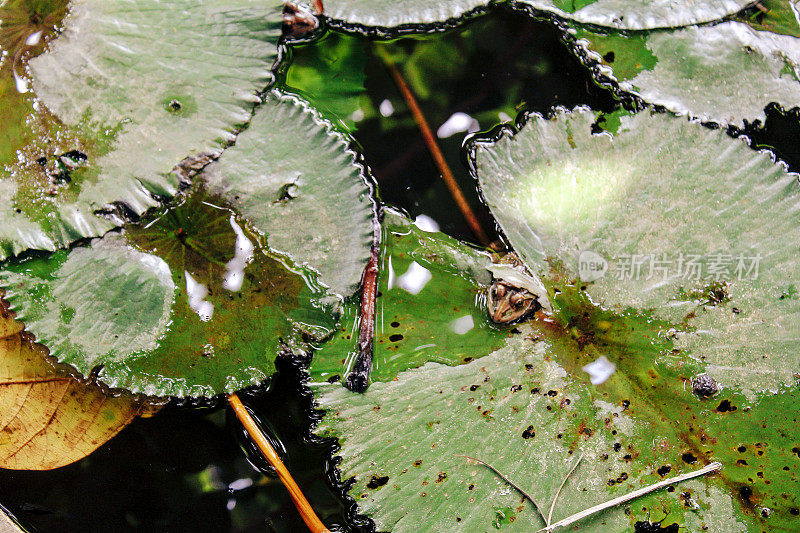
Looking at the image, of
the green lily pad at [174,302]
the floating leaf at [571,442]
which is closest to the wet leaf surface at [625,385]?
the floating leaf at [571,442]

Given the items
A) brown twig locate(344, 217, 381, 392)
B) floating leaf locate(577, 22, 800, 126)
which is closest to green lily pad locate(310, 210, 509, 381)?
brown twig locate(344, 217, 381, 392)

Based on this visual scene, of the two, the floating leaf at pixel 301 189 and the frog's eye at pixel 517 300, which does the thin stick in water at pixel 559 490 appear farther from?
the floating leaf at pixel 301 189

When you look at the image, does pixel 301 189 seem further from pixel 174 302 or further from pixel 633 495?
pixel 633 495

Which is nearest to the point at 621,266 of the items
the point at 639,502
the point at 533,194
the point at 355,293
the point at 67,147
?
the point at 533,194

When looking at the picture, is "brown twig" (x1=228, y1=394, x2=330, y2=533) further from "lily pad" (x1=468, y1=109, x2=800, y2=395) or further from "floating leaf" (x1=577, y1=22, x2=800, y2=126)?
"floating leaf" (x1=577, y1=22, x2=800, y2=126)

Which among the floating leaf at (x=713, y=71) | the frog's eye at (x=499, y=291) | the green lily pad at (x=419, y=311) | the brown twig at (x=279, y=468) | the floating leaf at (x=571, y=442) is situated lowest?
the brown twig at (x=279, y=468)

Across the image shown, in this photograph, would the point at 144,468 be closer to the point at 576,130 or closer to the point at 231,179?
the point at 231,179
